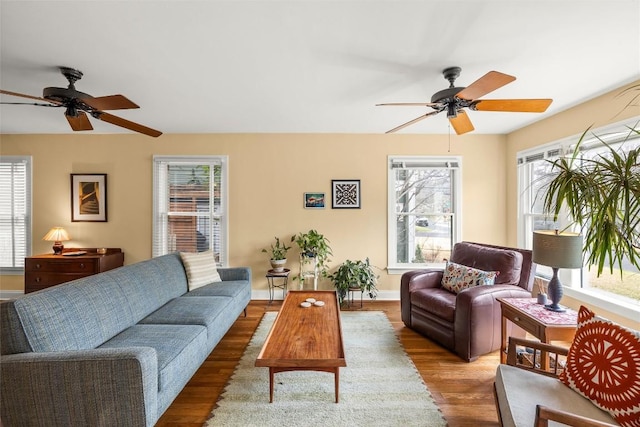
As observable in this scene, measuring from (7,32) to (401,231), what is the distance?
4418 mm

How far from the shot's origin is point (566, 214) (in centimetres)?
308

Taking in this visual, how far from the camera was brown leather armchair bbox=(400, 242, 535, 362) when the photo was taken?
241 cm

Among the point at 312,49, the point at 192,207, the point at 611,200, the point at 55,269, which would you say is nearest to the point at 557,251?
the point at 611,200

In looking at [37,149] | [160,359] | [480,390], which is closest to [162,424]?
[160,359]

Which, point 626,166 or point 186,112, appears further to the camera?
point 186,112

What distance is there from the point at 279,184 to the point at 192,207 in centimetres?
142

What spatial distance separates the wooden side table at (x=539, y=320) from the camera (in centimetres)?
185

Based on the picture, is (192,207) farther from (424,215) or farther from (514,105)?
(514,105)

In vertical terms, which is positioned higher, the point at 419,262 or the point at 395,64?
the point at 395,64

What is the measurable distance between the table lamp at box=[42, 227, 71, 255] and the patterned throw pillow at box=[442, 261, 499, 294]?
17.2ft

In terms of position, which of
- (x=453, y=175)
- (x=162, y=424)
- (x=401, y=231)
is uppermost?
(x=453, y=175)

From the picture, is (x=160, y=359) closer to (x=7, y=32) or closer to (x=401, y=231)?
(x=7, y=32)

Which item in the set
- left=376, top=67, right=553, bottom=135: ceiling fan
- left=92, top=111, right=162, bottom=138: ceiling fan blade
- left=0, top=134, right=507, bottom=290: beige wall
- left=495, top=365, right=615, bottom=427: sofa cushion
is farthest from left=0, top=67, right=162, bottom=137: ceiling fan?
left=495, top=365, right=615, bottom=427: sofa cushion

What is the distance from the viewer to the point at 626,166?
4.78 feet
